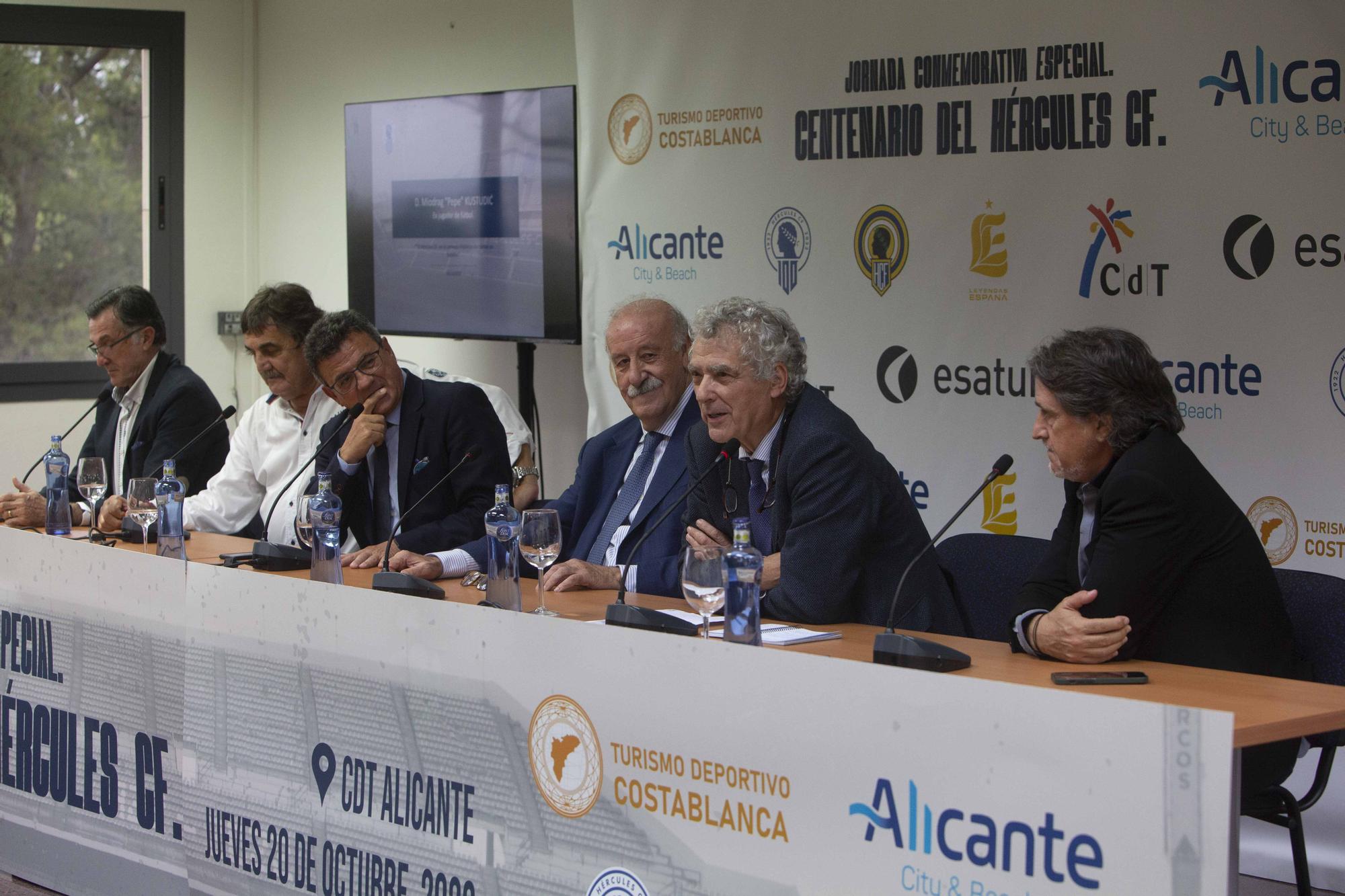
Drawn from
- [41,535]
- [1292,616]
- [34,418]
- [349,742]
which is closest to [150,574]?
[41,535]

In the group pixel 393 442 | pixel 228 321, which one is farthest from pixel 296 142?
pixel 393 442

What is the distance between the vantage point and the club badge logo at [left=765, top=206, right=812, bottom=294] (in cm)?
419

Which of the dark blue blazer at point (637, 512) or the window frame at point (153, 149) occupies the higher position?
the window frame at point (153, 149)

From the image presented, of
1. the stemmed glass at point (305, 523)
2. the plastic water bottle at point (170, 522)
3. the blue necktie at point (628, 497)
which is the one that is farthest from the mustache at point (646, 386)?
the plastic water bottle at point (170, 522)

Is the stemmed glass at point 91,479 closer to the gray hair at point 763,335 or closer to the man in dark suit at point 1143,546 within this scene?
the gray hair at point 763,335

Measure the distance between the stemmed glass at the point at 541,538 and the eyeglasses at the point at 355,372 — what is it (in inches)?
42.3

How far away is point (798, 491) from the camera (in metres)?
2.68

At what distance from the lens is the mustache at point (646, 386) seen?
334cm

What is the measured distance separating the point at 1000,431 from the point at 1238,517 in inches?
58.0

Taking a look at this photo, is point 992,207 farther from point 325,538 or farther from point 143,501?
point 143,501

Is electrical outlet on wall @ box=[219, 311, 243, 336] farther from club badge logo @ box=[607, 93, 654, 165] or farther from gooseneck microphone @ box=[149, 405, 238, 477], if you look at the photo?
club badge logo @ box=[607, 93, 654, 165]

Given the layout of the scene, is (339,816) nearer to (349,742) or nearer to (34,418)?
(349,742)

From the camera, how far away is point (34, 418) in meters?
5.80

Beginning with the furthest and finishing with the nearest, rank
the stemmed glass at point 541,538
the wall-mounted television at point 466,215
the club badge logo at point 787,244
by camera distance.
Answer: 1. the wall-mounted television at point 466,215
2. the club badge logo at point 787,244
3. the stemmed glass at point 541,538
